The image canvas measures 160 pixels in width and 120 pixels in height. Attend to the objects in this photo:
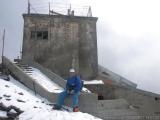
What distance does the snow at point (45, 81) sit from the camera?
1572cm

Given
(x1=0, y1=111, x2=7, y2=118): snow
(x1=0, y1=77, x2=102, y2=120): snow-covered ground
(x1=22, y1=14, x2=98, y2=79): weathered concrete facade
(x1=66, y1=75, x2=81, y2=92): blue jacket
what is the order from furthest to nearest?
(x1=22, y1=14, x2=98, y2=79): weathered concrete facade < (x1=66, y1=75, x2=81, y2=92): blue jacket < (x1=0, y1=111, x2=7, y2=118): snow < (x1=0, y1=77, x2=102, y2=120): snow-covered ground

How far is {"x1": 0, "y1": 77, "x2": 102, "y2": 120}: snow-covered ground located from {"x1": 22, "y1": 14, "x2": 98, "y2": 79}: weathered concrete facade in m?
10.9

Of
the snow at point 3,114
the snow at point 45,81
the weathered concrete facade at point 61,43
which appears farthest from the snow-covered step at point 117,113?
the weathered concrete facade at point 61,43

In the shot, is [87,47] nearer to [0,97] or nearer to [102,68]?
[102,68]

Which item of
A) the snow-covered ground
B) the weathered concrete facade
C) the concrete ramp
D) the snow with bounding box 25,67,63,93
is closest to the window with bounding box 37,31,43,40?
the weathered concrete facade

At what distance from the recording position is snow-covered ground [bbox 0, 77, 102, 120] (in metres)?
8.12

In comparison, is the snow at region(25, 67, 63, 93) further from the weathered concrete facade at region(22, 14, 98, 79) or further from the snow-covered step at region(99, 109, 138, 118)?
the weathered concrete facade at region(22, 14, 98, 79)

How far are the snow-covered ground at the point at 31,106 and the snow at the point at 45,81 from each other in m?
1.46

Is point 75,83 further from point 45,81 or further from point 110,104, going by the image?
point 45,81

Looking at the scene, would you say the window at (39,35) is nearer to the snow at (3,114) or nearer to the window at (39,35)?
the window at (39,35)

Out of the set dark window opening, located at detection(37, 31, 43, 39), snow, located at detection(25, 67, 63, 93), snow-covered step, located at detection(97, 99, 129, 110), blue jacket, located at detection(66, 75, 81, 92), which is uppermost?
dark window opening, located at detection(37, 31, 43, 39)

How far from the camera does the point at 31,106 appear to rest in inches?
444

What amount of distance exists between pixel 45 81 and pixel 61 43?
901cm

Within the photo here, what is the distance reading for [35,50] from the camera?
25.6m
